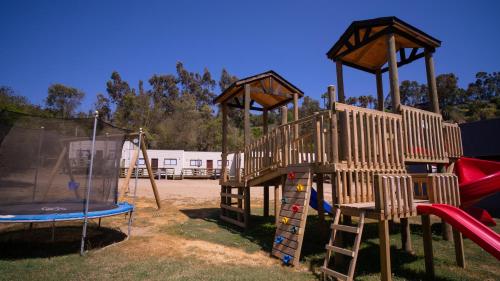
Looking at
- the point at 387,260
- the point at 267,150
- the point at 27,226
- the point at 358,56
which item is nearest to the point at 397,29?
the point at 358,56

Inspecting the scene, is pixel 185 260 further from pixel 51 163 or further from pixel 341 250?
pixel 51 163

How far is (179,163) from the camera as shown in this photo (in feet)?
107

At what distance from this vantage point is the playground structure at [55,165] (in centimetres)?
588

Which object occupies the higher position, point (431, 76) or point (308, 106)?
point (308, 106)

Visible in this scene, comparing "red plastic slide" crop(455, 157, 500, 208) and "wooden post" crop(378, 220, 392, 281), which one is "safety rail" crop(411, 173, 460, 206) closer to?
"wooden post" crop(378, 220, 392, 281)

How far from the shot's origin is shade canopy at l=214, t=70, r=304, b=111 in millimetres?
9125

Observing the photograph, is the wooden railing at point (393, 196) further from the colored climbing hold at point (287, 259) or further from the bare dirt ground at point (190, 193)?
the bare dirt ground at point (190, 193)

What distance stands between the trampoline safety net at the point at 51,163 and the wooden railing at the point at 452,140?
8.27 m

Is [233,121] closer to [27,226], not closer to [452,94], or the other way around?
[452,94]

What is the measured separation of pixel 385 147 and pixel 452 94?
225ft

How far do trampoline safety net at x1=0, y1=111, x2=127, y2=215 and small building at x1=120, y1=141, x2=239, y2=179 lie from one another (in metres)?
24.9

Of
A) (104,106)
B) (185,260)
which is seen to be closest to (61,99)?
(104,106)

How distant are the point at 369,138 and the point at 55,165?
6.56m

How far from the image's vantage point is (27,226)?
764 cm
